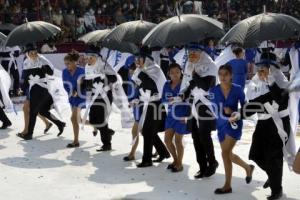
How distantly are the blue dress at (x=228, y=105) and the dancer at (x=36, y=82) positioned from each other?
4166 mm

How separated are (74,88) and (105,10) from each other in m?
13.1

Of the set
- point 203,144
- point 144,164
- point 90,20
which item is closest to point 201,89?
point 203,144

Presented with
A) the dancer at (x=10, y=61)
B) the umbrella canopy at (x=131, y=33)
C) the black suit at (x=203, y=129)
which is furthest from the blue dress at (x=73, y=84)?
the dancer at (x=10, y=61)

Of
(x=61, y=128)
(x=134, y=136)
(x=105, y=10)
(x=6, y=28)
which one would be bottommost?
(x=61, y=128)

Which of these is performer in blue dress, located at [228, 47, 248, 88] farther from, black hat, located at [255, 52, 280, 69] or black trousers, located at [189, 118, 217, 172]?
black hat, located at [255, 52, 280, 69]

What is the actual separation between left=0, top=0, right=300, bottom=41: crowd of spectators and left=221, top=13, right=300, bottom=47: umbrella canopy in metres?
10.6

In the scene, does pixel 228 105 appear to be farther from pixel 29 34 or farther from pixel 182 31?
pixel 29 34

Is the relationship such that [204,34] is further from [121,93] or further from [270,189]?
[121,93]

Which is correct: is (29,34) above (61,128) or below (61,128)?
above

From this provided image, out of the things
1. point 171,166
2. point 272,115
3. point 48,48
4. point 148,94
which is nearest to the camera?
point 272,115

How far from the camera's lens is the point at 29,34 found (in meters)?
9.06

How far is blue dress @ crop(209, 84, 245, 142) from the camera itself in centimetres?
604

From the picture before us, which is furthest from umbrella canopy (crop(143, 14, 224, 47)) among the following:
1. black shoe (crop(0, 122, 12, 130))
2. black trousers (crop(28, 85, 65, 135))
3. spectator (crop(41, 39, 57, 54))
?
spectator (crop(41, 39, 57, 54))

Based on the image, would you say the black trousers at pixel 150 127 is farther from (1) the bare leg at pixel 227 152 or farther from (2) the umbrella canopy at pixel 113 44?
(1) the bare leg at pixel 227 152
